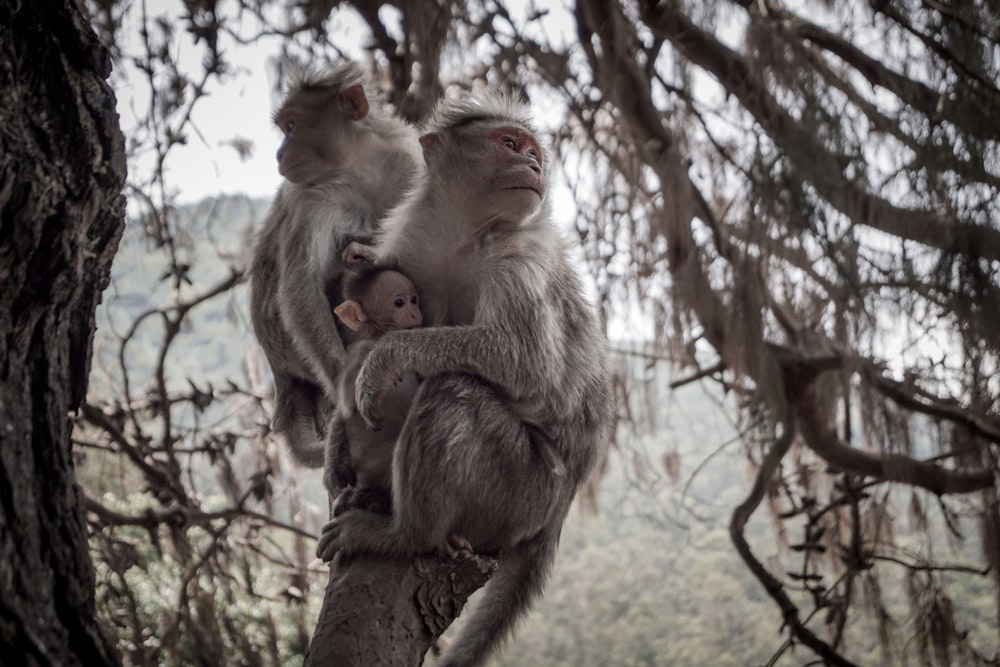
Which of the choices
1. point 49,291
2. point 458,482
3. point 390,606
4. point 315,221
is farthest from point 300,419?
point 49,291

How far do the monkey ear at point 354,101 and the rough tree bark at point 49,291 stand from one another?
2195 mm

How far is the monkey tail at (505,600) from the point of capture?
280 centimetres

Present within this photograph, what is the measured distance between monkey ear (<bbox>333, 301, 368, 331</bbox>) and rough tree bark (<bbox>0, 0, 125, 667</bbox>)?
4.25 feet

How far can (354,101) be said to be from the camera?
4027mm

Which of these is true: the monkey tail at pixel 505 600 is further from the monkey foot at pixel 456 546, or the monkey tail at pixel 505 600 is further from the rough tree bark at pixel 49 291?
the rough tree bark at pixel 49 291

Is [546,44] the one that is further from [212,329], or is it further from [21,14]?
[212,329]

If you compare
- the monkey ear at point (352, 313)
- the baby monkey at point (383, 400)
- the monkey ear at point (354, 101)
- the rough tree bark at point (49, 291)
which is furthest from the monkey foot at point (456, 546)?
the monkey ear at point (354, 101)

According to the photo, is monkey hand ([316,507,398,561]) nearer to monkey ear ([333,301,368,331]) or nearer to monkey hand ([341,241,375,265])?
monkey ear ([333,301,368,331])

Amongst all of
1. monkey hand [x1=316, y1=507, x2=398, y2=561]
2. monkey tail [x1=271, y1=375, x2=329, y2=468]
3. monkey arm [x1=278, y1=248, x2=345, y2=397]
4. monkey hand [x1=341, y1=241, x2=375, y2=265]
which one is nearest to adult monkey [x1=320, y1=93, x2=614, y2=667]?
monkey hand [x1=316, y1=507, x2=398, y2=561]

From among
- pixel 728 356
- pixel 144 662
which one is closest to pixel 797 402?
pixel 728 356

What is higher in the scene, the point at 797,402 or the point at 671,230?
the point at 671,230

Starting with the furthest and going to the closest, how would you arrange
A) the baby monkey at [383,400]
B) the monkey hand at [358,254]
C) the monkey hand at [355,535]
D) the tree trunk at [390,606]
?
the monkey hand at [358,254], the baby monkey at [383,400], the monkey hand at [355,535], the tree trunk at [390,606]

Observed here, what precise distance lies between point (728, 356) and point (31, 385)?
129 inches

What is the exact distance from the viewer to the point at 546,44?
17.4 ft
